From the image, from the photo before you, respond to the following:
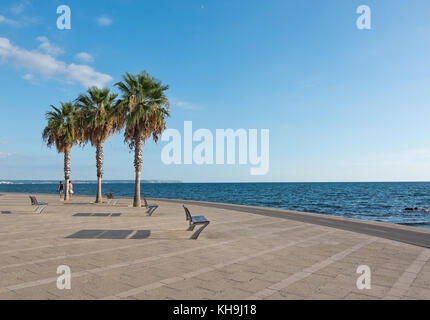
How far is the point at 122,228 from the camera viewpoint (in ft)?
36.3

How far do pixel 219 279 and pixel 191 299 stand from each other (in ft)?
3.33

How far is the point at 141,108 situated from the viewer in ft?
60.0

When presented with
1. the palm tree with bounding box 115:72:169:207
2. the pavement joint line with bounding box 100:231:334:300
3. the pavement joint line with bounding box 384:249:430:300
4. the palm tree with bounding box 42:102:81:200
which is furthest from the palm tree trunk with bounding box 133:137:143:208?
the pavement joint line with bounding box 384:249:430:300

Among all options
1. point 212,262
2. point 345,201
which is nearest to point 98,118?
point 212,262

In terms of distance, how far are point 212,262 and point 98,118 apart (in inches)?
704

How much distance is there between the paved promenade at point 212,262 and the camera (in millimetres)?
4727

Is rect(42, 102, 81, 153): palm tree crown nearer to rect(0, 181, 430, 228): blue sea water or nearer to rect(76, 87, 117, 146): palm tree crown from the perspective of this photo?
rect(76, 87, 117, 146): palm tree crown

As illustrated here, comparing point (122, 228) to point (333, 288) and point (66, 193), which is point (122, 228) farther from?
point (66, 193)

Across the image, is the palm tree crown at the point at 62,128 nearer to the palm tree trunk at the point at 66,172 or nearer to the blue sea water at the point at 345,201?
the palm tree trunk at the point at 66,172

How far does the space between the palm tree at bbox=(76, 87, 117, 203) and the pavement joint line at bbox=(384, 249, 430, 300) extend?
1909 cm

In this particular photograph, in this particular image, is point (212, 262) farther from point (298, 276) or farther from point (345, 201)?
point (345, 201)

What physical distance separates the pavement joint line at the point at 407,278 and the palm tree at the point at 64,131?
23834mm

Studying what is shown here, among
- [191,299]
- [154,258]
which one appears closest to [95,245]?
[154,258]

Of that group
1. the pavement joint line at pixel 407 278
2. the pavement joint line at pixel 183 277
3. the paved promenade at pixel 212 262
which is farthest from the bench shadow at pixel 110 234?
the pavement joint line at pixel 407 278
